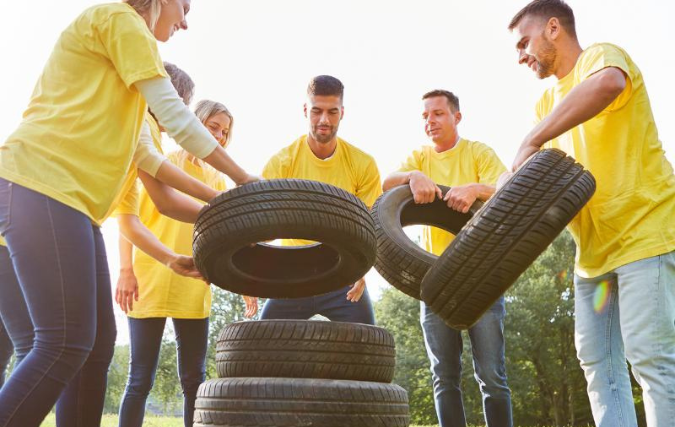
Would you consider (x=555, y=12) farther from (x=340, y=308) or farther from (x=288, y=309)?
(x=288, y=309)

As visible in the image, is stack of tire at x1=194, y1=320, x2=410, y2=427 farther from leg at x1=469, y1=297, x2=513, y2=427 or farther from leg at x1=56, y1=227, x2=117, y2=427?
leg at x1=469, y1=297, x2=513, y2=427

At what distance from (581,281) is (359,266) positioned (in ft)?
4.79

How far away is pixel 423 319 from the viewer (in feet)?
17.5

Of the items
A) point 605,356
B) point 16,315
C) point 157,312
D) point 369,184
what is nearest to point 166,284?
point 157,312

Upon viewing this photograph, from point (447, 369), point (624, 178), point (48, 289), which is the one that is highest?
point (624, 178)

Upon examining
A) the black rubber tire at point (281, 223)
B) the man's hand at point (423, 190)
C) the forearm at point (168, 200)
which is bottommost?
the black rubber tire at point (281, 223)

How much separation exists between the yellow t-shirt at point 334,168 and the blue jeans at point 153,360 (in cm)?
119

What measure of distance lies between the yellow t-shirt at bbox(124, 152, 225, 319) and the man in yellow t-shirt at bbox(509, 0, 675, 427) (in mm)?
2806

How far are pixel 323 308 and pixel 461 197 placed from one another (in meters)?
1.62

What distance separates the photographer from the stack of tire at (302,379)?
3619 mm

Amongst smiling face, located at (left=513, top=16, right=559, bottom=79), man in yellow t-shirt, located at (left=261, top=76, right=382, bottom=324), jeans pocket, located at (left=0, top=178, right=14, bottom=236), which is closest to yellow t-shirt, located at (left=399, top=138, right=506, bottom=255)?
man in yellow t-shirt, located at (left=261, top=76, right=382, bottom=324)

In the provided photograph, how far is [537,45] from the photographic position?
13.6 ft

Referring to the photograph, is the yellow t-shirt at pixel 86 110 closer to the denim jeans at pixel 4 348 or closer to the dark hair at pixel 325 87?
the denim jeans at pixel 4 348

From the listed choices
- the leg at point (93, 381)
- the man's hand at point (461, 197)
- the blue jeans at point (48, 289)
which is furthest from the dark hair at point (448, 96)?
the blue jeans at point (48, 289)
